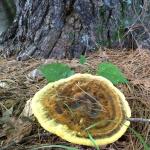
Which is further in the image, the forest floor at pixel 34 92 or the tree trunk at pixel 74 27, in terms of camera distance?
the tree trunk at pixel 74 27

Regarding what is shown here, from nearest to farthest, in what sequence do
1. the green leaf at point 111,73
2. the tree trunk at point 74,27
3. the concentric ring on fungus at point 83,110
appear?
the concentric ring on fungus at point 83,110
the green leaf at point 111,73
the tree trunk at point 74,27

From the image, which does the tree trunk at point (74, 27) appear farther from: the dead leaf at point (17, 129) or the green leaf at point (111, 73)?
the dead leaf at point (17, 129)

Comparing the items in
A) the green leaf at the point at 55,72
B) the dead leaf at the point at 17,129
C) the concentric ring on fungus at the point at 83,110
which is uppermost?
the green leaf at the point at 55,72

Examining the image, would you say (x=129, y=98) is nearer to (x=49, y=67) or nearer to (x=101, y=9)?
(x=49, y=67)

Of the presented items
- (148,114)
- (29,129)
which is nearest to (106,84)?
(148,114)

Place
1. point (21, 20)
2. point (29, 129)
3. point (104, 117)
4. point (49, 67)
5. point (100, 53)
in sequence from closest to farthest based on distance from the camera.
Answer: point (104, 117)
point (29, 129)
point (49, 67)
point (100, 53)
point (21, 20)

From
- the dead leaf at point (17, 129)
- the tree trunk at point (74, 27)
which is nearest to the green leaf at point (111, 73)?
the dead leaf at point (17, 129)

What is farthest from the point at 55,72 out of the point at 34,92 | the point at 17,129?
the point at 17,129
